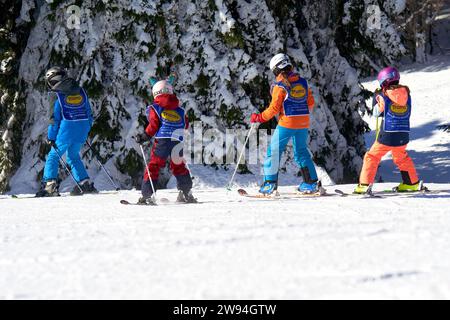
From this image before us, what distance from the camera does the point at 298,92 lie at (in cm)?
782

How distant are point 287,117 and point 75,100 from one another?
3.06 meters

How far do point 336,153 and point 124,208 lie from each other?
652 cm

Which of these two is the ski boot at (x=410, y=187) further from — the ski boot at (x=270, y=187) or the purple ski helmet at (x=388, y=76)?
the ski boot at (x=270, y=187)

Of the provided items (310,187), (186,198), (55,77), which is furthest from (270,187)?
(55,77)

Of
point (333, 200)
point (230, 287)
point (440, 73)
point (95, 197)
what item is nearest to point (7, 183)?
point (95, 197)

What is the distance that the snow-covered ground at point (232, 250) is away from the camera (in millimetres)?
3395

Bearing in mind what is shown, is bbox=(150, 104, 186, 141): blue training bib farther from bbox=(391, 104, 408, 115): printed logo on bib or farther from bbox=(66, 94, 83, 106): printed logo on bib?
bbox=(391, 104, 408, 115): printed logo on bib

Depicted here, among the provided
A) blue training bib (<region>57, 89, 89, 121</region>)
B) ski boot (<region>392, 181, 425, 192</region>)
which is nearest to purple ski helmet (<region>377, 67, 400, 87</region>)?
ski boot (<region>392, 181, 425, 192</region>)

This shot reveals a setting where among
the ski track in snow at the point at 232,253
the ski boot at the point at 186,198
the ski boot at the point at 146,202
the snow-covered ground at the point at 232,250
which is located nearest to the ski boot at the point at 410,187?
the snow-covered ground at the point at 232,250

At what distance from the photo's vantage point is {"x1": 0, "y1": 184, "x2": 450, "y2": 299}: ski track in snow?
3.39 metres

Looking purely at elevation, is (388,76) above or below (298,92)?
above

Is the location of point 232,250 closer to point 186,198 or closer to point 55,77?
point 186,198

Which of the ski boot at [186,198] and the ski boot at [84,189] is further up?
the ski boot at [186,198]

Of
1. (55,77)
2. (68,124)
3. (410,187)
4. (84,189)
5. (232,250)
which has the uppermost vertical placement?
(55,77)
